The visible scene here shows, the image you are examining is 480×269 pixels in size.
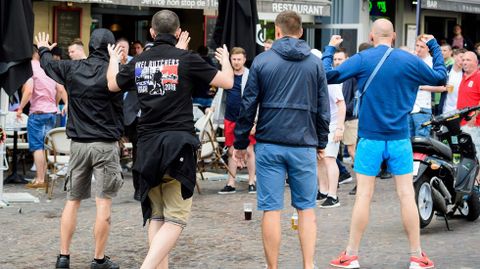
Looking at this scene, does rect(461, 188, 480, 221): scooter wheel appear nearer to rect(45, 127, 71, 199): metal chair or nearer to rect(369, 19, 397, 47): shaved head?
rect(369, 19, 397, 47): shaved head

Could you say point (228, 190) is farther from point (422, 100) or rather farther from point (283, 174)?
point (283, 174)

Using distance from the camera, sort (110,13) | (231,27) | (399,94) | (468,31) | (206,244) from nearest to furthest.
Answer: (399,94) < (206,244) < (231,27) < (110,13) < (468,31)

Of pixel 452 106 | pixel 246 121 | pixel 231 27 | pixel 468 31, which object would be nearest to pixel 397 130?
pixel 246 121

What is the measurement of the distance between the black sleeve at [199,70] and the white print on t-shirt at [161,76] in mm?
108

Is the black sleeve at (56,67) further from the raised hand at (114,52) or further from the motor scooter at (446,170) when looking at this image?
the motor scooter at (446,170)

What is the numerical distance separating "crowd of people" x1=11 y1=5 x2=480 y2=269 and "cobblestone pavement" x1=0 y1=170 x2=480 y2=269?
53 centimetres

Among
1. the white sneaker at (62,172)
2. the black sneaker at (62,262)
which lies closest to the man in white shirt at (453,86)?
the white sneaker at (62,172)

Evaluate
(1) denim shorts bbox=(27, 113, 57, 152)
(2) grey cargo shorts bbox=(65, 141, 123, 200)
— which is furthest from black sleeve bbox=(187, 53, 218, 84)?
(1) denim shorts bbox=(27, 113, 57, 152)

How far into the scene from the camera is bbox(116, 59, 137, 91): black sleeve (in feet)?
24.9

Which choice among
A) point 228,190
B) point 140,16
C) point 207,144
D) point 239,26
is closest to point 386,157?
point 228,190

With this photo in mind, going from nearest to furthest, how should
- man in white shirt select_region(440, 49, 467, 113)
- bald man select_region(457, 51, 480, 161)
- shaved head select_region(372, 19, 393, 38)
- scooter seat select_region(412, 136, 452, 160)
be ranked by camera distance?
1. shaved head select_region(372, 19, 393, 38)
2. scooter seat select_region(412, 136, 452, 160)
3. bald man select_region(457, 51, 480, 161)
4. man in white shirt select_region(440, 49, 467, 113)

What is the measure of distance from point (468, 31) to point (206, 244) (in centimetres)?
1939

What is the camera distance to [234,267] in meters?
8.74

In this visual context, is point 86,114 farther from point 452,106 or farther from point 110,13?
point 110,13
